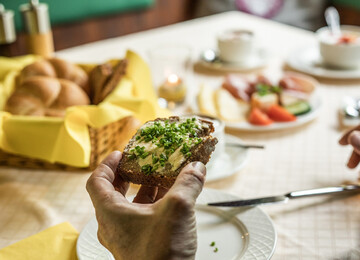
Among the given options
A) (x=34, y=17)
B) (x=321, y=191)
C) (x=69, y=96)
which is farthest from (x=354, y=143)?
(x=34, y=17)

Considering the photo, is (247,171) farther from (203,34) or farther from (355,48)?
(203,34)

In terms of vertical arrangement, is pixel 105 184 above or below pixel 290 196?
above

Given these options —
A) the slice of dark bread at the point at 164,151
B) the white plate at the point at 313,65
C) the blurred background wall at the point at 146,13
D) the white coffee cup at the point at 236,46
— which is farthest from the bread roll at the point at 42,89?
the blurred background wall at the point at 146,13

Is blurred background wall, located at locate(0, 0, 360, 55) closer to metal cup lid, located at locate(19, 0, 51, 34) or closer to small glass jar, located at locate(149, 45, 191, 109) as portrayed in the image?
metal cup lid, located at locate(19, 0, 51, 34)


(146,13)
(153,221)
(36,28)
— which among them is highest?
(153,221)

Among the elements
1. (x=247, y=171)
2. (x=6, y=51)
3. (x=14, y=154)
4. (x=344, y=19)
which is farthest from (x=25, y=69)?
(x=344, y=19)

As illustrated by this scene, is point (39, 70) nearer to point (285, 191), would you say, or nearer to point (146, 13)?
point (285, 191)
